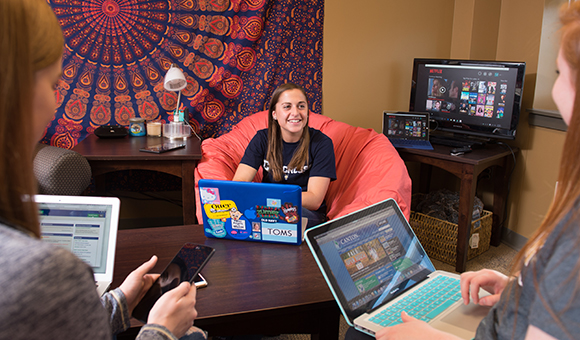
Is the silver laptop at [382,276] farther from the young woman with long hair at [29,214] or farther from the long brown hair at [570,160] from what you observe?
the young woman with long hair at [29,214]

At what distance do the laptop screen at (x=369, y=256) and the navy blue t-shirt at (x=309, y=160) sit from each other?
1.01 m

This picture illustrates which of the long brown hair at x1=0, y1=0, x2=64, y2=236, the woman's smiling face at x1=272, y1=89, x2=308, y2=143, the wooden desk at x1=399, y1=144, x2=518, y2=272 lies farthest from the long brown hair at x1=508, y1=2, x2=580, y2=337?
the wooden desk at x1=399, y1=144, x2=518, y2=272

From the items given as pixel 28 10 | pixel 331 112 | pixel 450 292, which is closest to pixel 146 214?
pixel 331 112

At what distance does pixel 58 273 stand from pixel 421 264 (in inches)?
36.3

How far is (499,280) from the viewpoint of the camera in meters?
0.98

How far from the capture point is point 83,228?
1.08 metres

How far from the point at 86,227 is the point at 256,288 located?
0.46 m

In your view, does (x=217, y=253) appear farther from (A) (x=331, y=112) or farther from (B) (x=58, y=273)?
(A) (x=331, y=112)

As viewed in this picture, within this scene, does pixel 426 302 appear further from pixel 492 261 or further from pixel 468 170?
pixel 492 261

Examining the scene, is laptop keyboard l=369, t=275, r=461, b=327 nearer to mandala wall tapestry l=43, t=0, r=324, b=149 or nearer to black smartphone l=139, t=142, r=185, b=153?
black smartphone l=139, t=142, r=185, b=153

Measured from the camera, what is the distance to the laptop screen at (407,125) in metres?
2.89

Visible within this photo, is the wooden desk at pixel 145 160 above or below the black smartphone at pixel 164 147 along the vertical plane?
below

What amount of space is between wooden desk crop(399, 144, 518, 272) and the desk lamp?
4.80 ft

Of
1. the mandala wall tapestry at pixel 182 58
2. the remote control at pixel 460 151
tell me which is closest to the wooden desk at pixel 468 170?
the remote control at pixel 460 151
